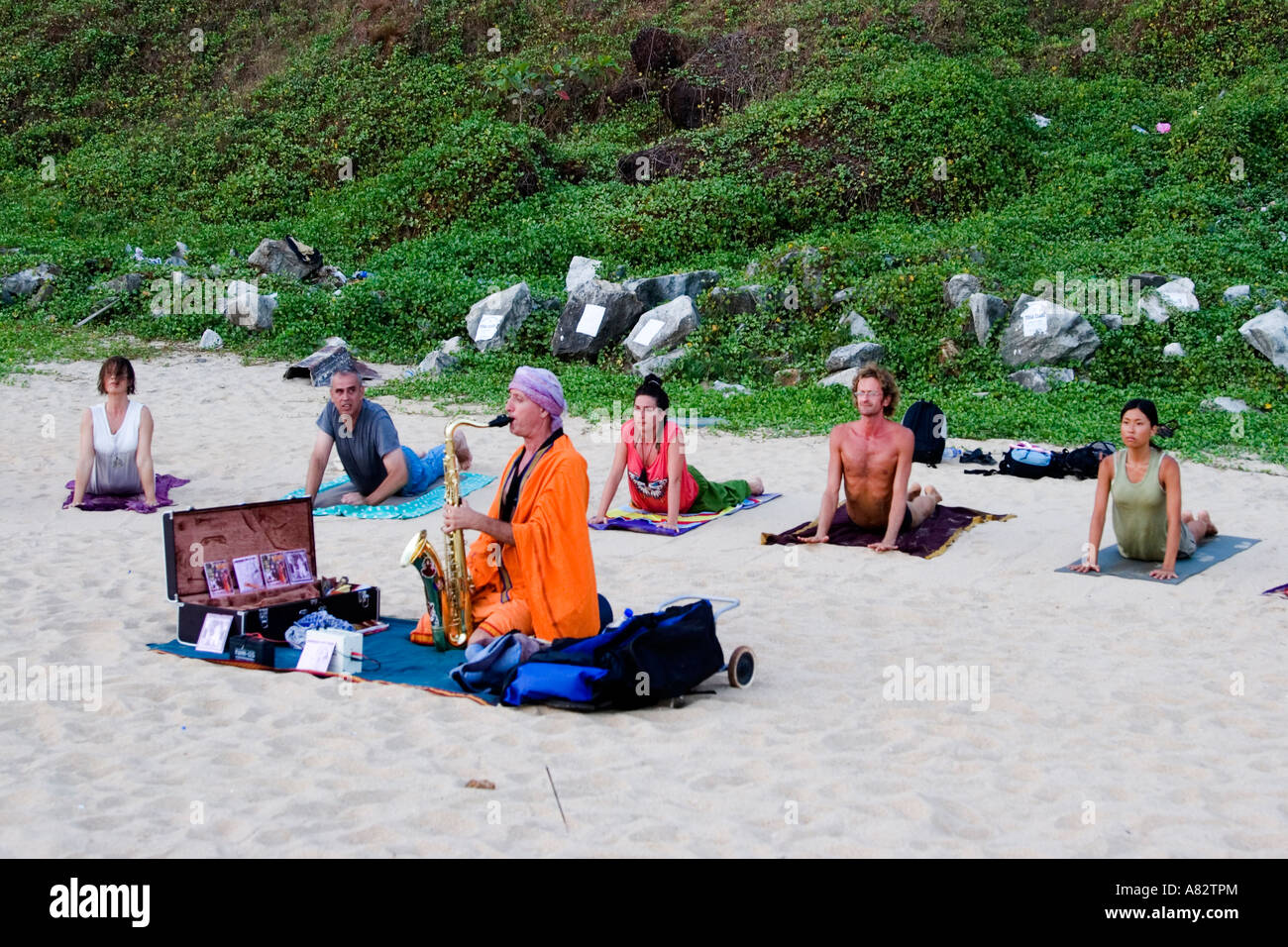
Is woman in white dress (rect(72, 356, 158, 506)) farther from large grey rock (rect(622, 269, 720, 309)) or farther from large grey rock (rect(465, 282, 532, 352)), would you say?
large grey rock (rect(622, 269, 720, 309))

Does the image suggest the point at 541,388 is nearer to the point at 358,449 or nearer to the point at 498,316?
the point at 358,449

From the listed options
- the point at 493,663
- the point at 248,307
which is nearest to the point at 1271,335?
the point at 493,663

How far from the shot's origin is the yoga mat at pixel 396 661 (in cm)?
530

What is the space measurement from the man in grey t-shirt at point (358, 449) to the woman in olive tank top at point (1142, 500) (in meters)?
4.34

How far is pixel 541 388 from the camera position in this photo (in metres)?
5.59

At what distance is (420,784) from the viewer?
14.0ft

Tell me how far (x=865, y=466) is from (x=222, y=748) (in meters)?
4.77

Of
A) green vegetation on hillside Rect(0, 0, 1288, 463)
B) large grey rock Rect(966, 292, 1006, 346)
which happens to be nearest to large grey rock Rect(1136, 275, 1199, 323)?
green vegetation on hillside Rect(0, 0, 1288, 463)

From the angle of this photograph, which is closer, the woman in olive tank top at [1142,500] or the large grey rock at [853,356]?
the woman in olive tank top at [1142,500]

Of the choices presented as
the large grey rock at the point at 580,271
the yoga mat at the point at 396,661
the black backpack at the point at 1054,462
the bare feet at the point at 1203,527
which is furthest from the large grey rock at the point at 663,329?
the yoga mat at the point at 396,661

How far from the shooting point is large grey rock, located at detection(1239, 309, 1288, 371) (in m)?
12.0

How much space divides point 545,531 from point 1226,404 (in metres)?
8.45

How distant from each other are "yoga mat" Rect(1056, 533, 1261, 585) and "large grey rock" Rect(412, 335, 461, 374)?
8.20 meters

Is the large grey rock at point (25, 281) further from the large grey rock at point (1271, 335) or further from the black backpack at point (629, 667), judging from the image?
the large grey rock at point (1271, 335)
